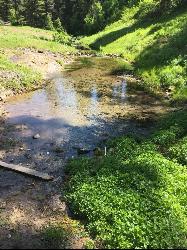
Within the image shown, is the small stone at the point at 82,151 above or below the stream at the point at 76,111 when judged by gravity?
above

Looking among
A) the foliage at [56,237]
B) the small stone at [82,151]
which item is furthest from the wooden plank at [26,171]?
the foliage at [56,237]

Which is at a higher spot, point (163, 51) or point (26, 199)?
point (163, 51)

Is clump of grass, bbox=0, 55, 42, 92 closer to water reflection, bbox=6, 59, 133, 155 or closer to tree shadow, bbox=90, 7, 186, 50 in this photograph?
water reflection, bbox=6, 59, 133, 155

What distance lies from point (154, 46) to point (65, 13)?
6087 cm

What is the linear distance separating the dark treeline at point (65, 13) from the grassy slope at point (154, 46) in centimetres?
1387

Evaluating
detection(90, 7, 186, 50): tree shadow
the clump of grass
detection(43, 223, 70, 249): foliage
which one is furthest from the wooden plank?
detection(90, 7, 186, 50): tree shadow

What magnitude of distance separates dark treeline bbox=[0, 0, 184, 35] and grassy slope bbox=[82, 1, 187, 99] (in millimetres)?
13870

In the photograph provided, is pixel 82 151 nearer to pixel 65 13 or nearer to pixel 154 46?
pixel 154 46

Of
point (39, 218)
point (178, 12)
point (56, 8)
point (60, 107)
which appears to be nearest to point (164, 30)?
point (178, 12)

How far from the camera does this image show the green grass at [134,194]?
12695 mm

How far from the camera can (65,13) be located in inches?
3925

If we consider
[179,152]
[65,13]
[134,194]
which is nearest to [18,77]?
[179,152]

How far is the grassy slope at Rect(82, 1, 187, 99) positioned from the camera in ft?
109

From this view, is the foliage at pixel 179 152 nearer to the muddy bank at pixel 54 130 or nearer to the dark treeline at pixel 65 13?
the muddy bank at pixel 54 130
